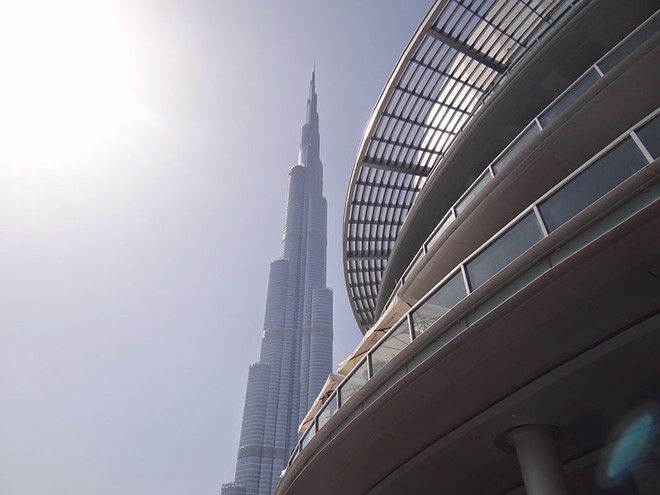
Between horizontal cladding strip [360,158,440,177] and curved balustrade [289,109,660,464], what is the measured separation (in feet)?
58.5

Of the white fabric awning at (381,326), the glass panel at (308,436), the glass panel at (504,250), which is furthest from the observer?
the white fabric awning at (381,326)

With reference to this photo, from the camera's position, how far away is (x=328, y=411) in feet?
39.9

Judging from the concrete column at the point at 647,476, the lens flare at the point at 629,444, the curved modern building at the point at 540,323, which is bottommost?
the concrete column at the point at 647,476

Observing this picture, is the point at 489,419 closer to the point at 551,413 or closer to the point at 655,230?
the point at 551,413

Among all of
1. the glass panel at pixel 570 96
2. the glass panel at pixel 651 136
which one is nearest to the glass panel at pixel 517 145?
the glass panel at pixel 570 96

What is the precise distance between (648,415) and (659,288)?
4023 millimetres

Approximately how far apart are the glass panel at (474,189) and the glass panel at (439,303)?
5.30 m

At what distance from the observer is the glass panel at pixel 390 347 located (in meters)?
10.2

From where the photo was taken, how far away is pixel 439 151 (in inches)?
1116

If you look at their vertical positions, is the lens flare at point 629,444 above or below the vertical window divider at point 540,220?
below

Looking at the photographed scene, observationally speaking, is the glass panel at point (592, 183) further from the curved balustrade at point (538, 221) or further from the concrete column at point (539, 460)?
the concrete column at point (539, 460)

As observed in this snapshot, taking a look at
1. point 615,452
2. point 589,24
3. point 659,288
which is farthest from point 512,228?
point 589,24

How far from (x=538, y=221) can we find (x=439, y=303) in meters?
2.49

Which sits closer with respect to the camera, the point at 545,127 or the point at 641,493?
the point at 641,493
